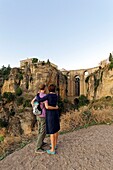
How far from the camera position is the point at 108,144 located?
489cm

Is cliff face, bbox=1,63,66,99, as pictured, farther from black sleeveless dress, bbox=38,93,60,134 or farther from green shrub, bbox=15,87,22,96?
black sleeveless dress, bbox=38,93,60,134

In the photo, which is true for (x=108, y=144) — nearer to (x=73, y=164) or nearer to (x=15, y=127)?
(x=73, y=164)

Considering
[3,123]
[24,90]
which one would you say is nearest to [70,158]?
[3,123]

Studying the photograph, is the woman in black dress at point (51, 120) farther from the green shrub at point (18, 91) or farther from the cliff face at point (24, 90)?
the green shrub at point (18, 91)

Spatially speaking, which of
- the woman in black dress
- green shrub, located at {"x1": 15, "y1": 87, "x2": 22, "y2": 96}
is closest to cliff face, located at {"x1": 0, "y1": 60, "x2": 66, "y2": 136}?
green shrub, located at {"x1": 15, "y1": 87, "x2": 22, "y2": 96}

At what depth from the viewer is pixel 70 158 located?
393 centimetres

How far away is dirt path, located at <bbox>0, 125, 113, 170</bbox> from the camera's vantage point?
142 inches

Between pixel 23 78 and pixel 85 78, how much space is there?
17.2 m

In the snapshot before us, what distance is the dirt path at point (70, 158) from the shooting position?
3.60 metres

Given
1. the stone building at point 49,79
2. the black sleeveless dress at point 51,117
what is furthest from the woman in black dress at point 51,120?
the stone building at point 49,79

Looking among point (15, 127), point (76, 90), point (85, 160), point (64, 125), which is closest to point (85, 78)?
point (76, 90)

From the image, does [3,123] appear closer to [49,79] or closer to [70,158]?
[49,79]

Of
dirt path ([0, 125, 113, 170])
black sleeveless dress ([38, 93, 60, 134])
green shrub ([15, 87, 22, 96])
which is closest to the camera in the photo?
dirt path ([0, 125, 113, 170])

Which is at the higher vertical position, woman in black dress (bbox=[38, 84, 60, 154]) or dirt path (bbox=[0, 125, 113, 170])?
woman in black dress (bbox=[38, 84, 60, 154])
